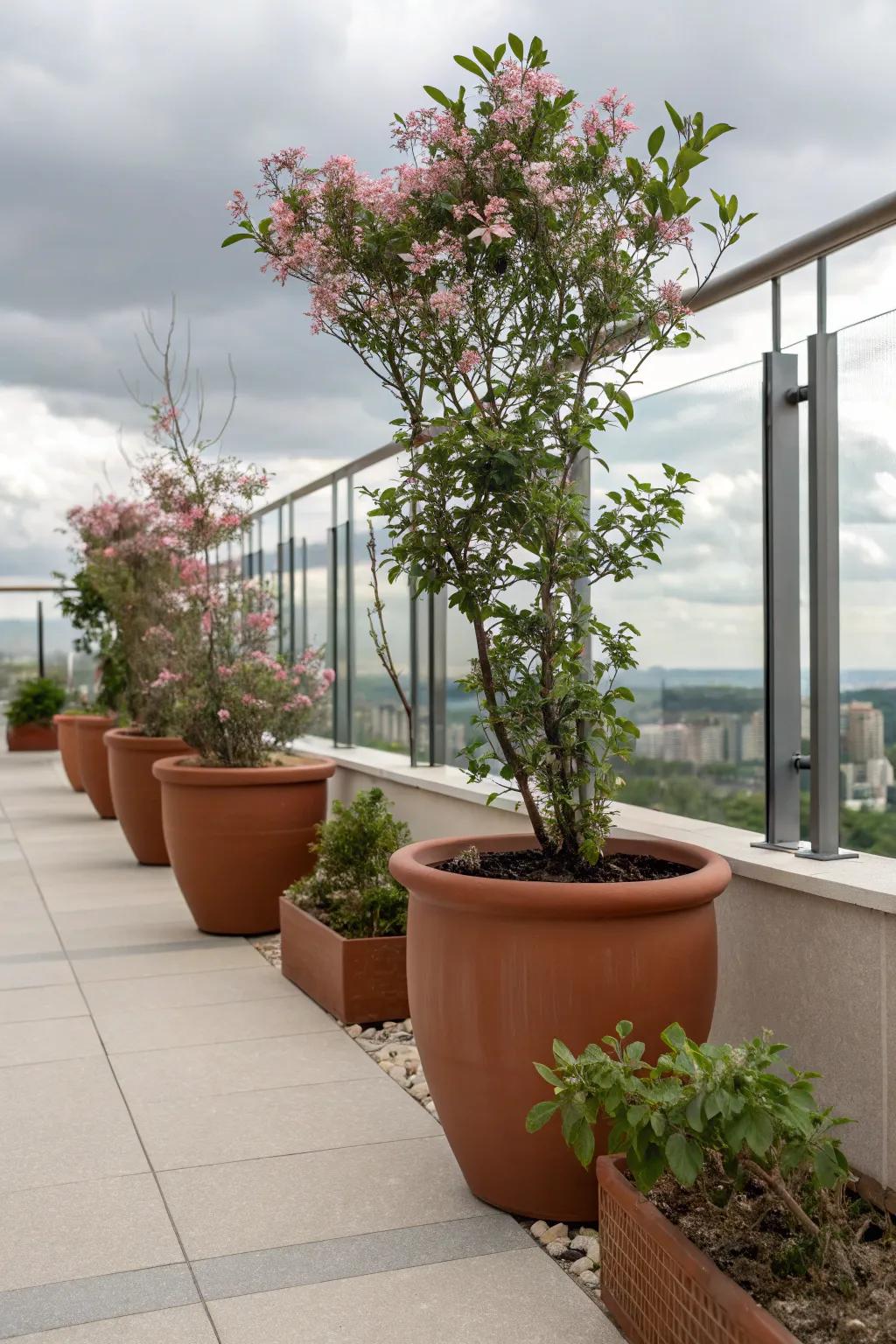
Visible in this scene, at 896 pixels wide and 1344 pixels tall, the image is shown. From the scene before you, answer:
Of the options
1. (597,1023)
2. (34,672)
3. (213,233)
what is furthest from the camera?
(34,672)

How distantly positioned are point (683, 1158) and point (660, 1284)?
269 millimetres

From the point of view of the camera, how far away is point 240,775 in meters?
5.00

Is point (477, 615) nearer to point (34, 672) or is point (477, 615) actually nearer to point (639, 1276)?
point (639, 1276)

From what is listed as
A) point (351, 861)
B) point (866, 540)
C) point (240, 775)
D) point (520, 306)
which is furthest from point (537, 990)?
point (240, 775)

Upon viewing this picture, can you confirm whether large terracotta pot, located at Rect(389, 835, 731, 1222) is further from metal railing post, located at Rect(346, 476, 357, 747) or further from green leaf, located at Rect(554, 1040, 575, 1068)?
metal railing post, located at Rect(346, 476, 357, 747)

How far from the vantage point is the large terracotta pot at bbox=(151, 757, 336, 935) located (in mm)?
5051

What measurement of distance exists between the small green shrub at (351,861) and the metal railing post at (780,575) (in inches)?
62.8

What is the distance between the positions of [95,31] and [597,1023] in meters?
5.30

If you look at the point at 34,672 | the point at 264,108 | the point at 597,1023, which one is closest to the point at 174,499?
the point at 264,108

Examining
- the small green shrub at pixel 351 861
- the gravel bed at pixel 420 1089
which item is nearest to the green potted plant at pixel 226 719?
the gravel bed at pixel 420 1089

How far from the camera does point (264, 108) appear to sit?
17.1 ft

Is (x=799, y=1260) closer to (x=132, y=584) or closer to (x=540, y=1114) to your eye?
(x=540, y=1114)

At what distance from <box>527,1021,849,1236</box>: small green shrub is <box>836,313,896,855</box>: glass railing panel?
1058mm

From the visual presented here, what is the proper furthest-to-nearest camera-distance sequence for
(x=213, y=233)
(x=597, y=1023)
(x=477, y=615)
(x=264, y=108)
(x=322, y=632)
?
1. (x=322, y=632)
2. (x=213, y=233)
3. (x=264, y=108)
4. (x=477, y=615)
5. (x=597, y=1023)
